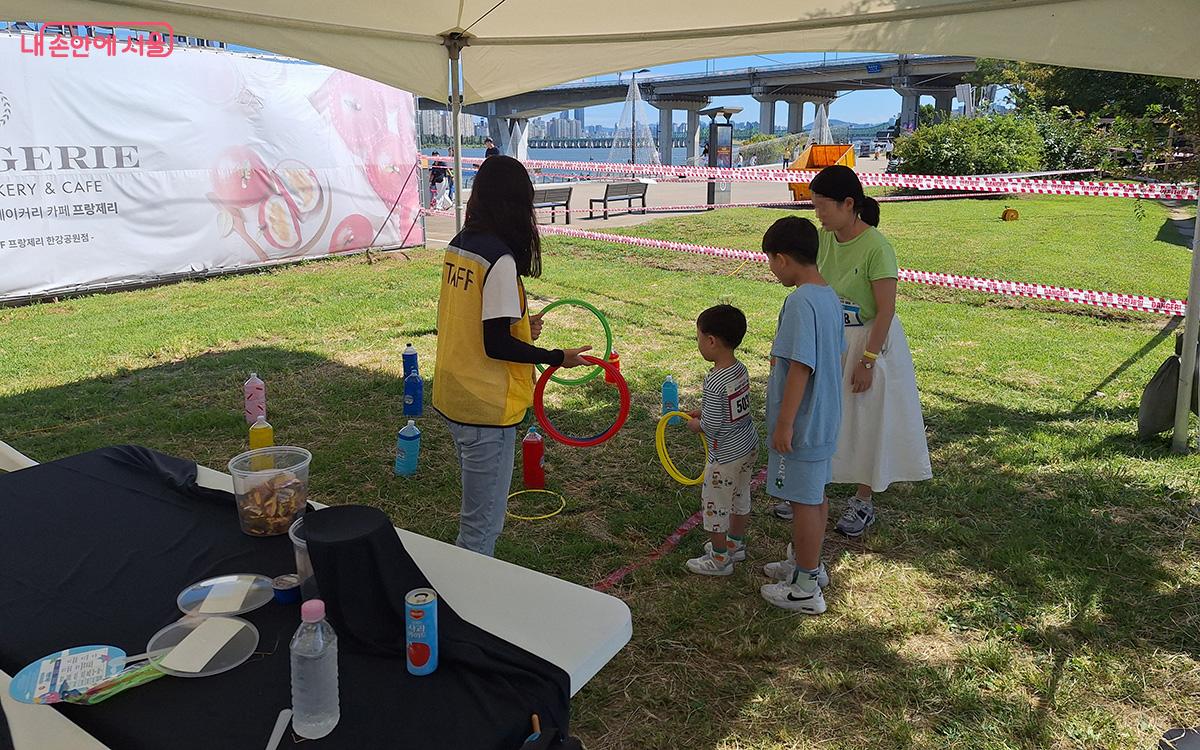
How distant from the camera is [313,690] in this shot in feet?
5.14

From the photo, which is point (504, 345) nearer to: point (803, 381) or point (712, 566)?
point (803, 381)

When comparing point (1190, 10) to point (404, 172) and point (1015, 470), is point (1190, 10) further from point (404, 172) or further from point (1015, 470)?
point (404, 172)

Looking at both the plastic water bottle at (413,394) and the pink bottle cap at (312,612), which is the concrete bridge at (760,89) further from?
the pink bottle cap at (312,612)

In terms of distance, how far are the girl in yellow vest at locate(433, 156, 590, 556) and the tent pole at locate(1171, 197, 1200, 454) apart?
4023mm

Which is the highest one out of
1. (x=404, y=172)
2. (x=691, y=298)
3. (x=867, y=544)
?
(x=404, y=172)

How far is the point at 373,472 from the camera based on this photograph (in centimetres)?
500

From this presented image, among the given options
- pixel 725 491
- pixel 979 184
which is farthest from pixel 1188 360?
pixel 979 184

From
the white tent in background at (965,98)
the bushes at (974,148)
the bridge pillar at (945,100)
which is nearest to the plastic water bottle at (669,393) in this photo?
the bushes at (974,148)

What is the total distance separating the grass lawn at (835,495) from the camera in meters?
2.97

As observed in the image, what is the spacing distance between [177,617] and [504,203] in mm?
1664

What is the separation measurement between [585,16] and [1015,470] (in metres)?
3.90

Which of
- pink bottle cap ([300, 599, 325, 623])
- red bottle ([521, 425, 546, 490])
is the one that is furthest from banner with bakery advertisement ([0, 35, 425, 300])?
pink bottle cap ([300, 599, 325, 623])

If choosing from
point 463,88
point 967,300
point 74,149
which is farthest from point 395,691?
point 74,149

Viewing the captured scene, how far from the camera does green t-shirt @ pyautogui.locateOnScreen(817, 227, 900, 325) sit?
141 inches
